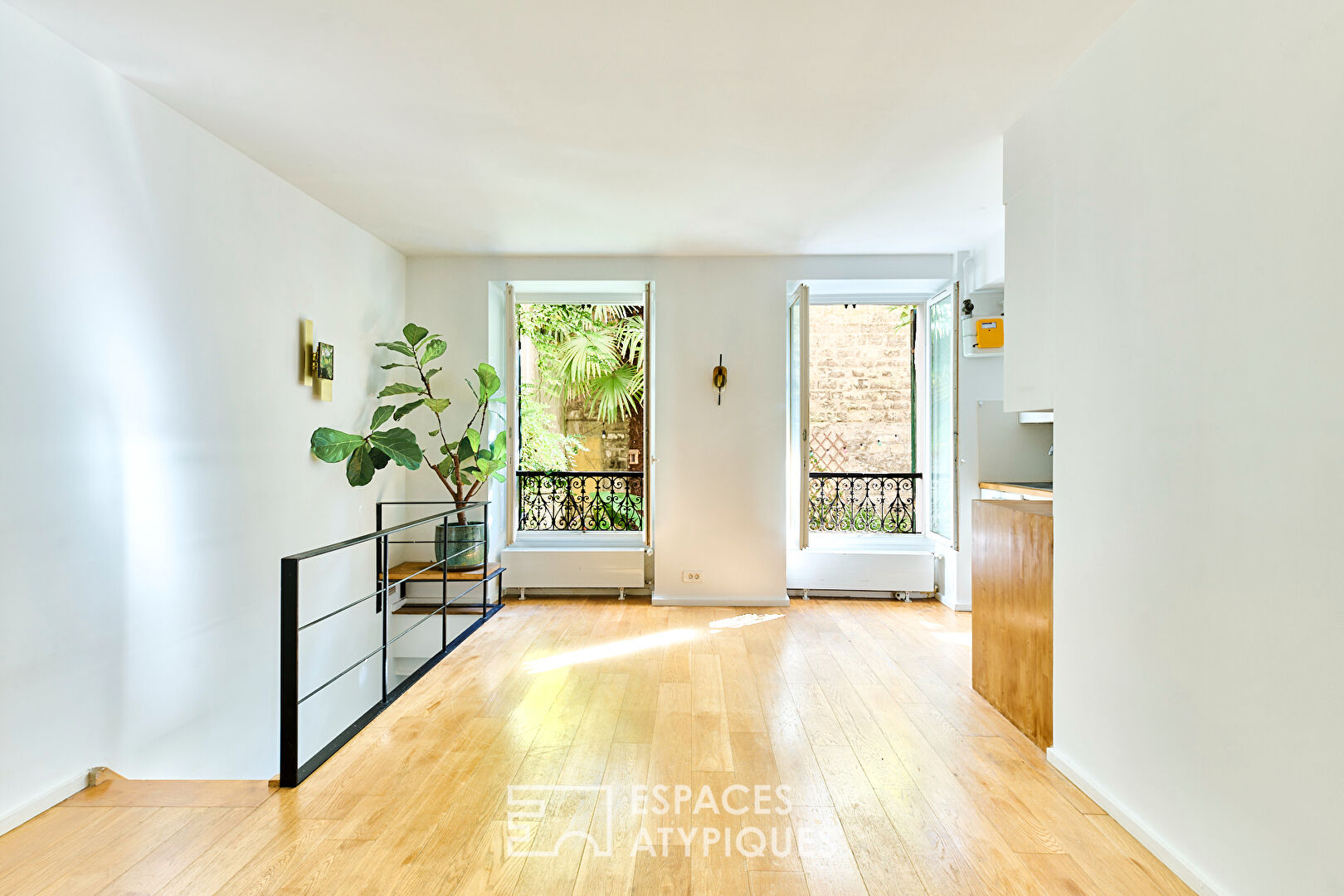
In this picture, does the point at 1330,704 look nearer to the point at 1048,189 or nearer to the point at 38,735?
the point at 1048,189

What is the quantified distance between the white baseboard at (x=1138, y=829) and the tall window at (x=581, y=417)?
143 inches

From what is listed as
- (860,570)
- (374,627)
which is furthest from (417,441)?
(860,570)

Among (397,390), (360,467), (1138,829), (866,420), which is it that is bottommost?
(1138,829)

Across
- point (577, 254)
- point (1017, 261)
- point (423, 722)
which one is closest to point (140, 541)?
point (423, 722)

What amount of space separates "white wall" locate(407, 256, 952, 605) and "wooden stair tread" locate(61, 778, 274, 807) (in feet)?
9.45

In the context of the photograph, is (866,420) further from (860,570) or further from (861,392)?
(860,570)

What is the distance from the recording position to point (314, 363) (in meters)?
3.86

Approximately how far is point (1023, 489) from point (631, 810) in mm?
3068

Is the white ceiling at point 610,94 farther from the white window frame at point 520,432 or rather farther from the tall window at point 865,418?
the tall window at point 865,418

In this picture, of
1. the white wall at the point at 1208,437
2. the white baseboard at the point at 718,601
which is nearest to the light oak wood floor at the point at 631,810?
the white wall at the point at 1208,437

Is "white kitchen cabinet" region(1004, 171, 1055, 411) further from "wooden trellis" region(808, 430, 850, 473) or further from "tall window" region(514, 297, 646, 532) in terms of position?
"tall window" region(514, 297, 646, 532)

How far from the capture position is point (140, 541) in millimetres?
2658

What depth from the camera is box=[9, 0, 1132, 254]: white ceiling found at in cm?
221

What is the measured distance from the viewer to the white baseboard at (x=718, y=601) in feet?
16.8
